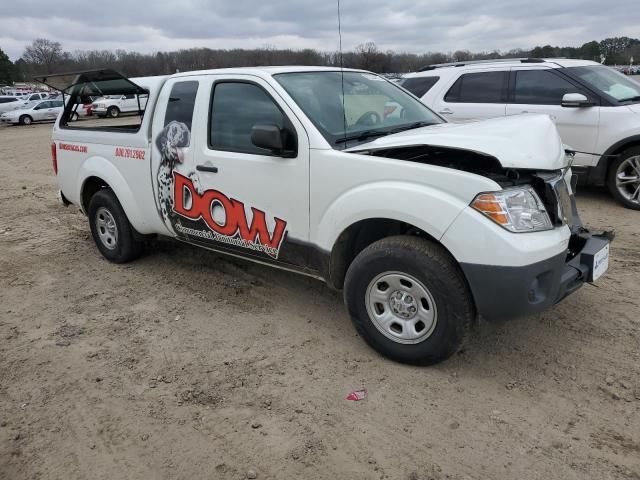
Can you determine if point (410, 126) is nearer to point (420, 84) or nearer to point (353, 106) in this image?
point (353, 106)

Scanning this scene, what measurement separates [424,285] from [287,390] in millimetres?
1029

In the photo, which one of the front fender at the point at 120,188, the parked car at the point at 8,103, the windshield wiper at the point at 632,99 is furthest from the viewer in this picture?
the parked car at the point at 8,103

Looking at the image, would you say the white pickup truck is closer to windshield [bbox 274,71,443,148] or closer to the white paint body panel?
windshield [bbox 274,71,443,148]

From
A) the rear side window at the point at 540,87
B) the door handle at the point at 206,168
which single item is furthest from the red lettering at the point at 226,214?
the rear side window at the point at 540,87

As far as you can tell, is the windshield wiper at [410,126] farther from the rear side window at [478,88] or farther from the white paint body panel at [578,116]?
the rear side window at [478,88]

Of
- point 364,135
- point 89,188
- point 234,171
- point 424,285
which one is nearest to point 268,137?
point 234,171

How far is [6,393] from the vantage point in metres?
3.34

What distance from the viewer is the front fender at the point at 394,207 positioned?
9.88 feet

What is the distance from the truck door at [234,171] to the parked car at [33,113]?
2964cm

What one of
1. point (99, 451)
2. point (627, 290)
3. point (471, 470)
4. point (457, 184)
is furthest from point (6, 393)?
point (627, 290)

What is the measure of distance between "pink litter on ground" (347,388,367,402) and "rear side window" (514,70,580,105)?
5.60m

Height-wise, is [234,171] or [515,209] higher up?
[234,171]

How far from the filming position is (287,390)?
10.6 feet

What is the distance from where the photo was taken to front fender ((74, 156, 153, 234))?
502 cm
